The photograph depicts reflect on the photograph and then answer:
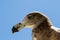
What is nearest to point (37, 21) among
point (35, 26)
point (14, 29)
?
point (35, 26)

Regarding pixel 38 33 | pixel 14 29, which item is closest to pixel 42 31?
pixel 38 33

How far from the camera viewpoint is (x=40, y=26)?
1.91ft

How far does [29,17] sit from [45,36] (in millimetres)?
100

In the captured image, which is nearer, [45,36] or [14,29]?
[45,36]

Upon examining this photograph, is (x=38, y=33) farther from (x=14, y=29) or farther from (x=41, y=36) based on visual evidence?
(x=14, y=29)

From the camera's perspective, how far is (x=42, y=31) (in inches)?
22.0

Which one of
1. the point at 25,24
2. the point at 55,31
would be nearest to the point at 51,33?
the point at 55,31

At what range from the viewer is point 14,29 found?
26.9 inches

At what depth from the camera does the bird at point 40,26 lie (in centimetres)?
54

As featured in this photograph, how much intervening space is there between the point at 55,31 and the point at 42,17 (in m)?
0.08

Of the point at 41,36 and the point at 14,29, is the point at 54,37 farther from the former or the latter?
the point at 14,29

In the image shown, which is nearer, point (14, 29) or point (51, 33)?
point (51, 33)

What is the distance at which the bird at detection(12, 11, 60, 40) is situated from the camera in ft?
1.78

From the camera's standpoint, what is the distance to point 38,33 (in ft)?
1.82
